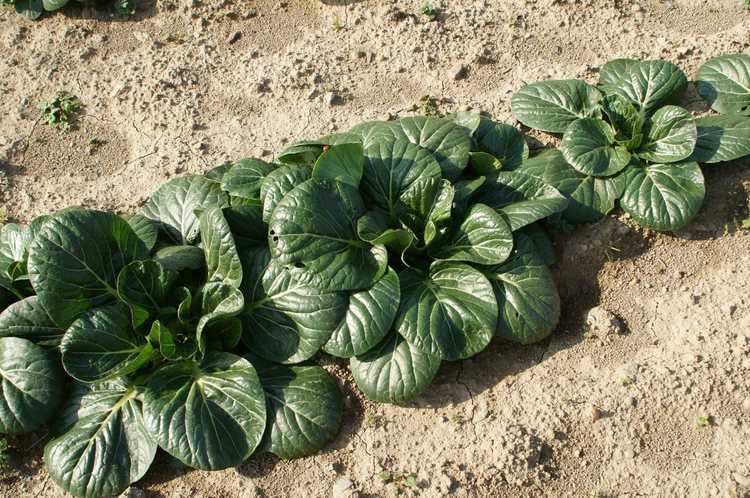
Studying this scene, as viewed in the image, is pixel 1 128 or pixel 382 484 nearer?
pixel 382 484

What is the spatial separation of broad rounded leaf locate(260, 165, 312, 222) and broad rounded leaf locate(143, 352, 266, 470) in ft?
3.28

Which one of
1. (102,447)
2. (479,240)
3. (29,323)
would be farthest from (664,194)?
(29,323)

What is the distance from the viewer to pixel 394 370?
14.1ft

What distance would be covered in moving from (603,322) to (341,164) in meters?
1.98

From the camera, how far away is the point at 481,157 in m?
4.96

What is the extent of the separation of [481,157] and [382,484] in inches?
90.6

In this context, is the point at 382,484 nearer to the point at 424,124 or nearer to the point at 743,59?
the point at 424,124

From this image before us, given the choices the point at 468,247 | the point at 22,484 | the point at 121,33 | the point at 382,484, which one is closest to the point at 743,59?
the point at 468,247

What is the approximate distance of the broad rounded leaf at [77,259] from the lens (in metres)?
4.33

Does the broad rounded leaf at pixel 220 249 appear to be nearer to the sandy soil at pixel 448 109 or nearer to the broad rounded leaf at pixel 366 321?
the broad rounded leaf at pixel 366 321

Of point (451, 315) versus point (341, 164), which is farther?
point (341, 164)

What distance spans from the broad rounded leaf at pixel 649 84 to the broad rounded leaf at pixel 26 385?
4400mm

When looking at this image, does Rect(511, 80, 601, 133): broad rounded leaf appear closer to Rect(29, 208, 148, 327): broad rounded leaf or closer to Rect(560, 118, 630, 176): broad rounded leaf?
Rect(560, 118, 630, 176): broad rounded leaf

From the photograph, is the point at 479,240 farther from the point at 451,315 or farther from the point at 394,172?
the point at 394,172
